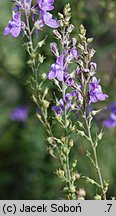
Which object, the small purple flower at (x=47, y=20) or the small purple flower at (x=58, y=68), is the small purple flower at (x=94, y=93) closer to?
the small purple flower at (x=58, y=68)

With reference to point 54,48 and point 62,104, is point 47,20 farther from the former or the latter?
point 62,104

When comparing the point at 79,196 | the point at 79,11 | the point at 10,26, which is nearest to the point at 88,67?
the point at 10,26

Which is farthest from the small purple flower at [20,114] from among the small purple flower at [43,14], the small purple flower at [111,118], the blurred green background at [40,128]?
the small purple flower at [43,14]

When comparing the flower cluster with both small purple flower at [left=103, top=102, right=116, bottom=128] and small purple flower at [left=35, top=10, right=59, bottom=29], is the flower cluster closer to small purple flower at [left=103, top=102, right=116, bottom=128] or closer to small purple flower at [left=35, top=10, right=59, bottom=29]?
small purple flower at [left=35, top=10, right=59, bottom=29]

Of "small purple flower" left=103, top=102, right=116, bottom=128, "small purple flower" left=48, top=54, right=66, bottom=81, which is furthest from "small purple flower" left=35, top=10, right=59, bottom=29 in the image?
"small purple flower" left=103, top=102, right=116, bottom=128

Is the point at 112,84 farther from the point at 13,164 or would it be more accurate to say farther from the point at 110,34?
the point at 13,164

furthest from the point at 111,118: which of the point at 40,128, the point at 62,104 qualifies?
the point at 62,104
